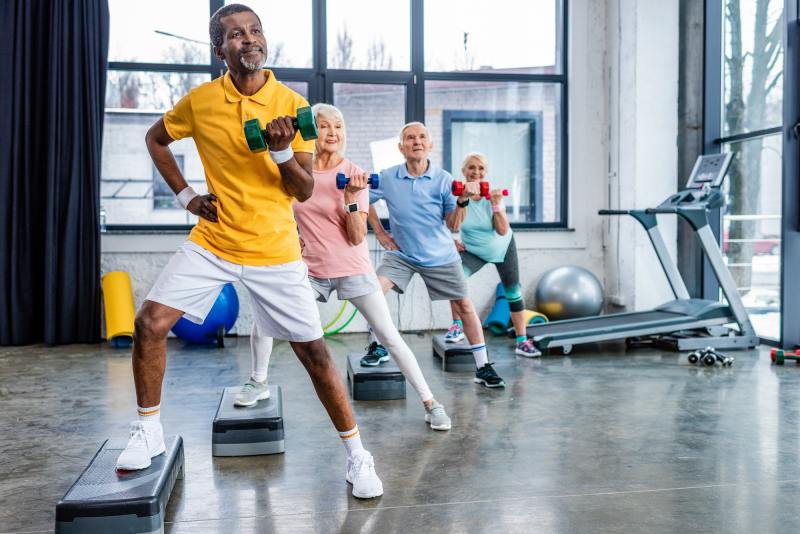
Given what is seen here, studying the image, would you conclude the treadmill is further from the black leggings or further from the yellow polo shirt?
the yellow polo shirt

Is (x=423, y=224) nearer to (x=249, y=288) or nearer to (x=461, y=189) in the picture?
(x=461, y=189)

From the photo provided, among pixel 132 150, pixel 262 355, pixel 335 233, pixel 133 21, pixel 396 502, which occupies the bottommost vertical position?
pixel 396 502

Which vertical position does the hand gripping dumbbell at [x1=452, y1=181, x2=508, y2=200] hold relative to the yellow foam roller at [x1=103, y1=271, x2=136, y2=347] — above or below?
above

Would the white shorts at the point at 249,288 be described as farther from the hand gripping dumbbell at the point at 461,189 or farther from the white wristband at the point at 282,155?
the hand gripping dumbbell at the point at 461,189

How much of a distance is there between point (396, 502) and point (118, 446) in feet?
3.08

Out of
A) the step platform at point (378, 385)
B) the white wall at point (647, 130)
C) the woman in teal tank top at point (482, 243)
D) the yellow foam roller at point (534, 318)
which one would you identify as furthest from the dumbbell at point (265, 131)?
the white wall at point (647, 130)

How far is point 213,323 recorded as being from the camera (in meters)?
5.80

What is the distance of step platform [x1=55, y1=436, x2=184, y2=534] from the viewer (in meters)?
2.14

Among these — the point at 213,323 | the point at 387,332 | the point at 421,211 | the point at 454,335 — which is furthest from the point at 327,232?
the point at 213,323

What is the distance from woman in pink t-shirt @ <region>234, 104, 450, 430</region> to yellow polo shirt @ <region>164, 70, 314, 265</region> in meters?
0.89

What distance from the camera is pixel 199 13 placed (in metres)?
6.50

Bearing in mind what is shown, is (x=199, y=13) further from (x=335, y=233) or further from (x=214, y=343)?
(x=335, y=233)

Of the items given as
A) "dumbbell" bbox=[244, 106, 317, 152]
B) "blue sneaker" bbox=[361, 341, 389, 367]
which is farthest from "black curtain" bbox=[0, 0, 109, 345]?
"dumbbell" bbox=[244, 106, 317, 152]

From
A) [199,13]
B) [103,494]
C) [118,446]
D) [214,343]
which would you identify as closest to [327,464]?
[118,446]
